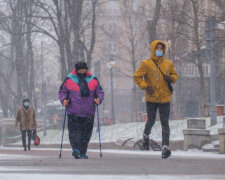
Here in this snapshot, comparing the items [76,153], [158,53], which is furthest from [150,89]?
[76,153]

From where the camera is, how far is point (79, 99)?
10656 mm

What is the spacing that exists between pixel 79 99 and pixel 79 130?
499 mm

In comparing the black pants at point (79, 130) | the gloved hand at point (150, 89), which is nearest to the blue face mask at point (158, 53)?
the gloved hand at point (150, 89)

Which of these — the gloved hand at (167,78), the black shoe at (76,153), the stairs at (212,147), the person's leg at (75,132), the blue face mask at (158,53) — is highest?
the blue face mask at (158,53)

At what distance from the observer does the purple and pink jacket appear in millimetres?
10648

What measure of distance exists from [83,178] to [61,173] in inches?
24.1

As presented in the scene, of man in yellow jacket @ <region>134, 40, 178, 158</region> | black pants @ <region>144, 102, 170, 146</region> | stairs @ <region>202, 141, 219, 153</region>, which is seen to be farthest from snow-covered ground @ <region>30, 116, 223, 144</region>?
man in yellow jacket @ <region>134, 40, 178, 158</region>

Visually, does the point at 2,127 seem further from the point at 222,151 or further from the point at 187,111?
the point at 222,151

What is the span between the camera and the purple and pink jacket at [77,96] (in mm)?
10648

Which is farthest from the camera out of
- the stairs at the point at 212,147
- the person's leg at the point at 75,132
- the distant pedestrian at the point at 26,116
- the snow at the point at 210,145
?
the distant pedestrian at the point at 26,116

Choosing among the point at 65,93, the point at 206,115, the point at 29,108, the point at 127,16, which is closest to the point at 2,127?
the point at 127,16

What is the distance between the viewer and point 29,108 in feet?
69.0

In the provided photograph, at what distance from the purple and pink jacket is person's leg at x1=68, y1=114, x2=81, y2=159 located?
105 mm

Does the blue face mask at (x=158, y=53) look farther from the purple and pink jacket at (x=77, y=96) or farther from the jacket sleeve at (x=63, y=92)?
the jacket sleeve at (x=63, y=92)
